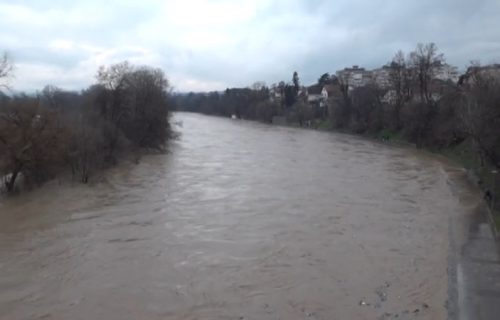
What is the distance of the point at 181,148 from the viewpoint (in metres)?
51.0

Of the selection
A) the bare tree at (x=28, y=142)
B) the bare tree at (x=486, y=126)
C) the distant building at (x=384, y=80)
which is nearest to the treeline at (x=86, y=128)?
the bare tree at (x=28, y=142)

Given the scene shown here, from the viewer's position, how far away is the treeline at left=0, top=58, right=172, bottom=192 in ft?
90.8

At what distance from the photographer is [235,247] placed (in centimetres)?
1669

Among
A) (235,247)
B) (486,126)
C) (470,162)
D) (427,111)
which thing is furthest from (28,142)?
(427,111)

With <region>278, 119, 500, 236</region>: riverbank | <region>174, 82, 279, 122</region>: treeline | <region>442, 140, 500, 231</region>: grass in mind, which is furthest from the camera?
<region>174, 82, 279, 122</region>: treeline

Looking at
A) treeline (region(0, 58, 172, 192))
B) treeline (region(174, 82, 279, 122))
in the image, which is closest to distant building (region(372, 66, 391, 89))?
treeline (region(174, 82, 279, 122))

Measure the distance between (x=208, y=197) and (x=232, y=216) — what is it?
4093mm

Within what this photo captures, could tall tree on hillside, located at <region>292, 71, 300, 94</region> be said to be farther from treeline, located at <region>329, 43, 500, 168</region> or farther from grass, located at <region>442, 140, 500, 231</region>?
grass, located at <region>442, 140, 500, 231</region>

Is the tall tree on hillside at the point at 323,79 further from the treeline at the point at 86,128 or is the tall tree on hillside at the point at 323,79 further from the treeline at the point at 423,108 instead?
the treeline at the point at 86,128

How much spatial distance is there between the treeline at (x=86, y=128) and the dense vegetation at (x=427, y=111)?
834 inches

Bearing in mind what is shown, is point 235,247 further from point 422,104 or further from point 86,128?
point 422,104

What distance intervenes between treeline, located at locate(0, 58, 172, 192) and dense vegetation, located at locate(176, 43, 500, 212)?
69.5 ft

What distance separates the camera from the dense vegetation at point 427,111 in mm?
26195

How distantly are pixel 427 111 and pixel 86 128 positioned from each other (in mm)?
35205
